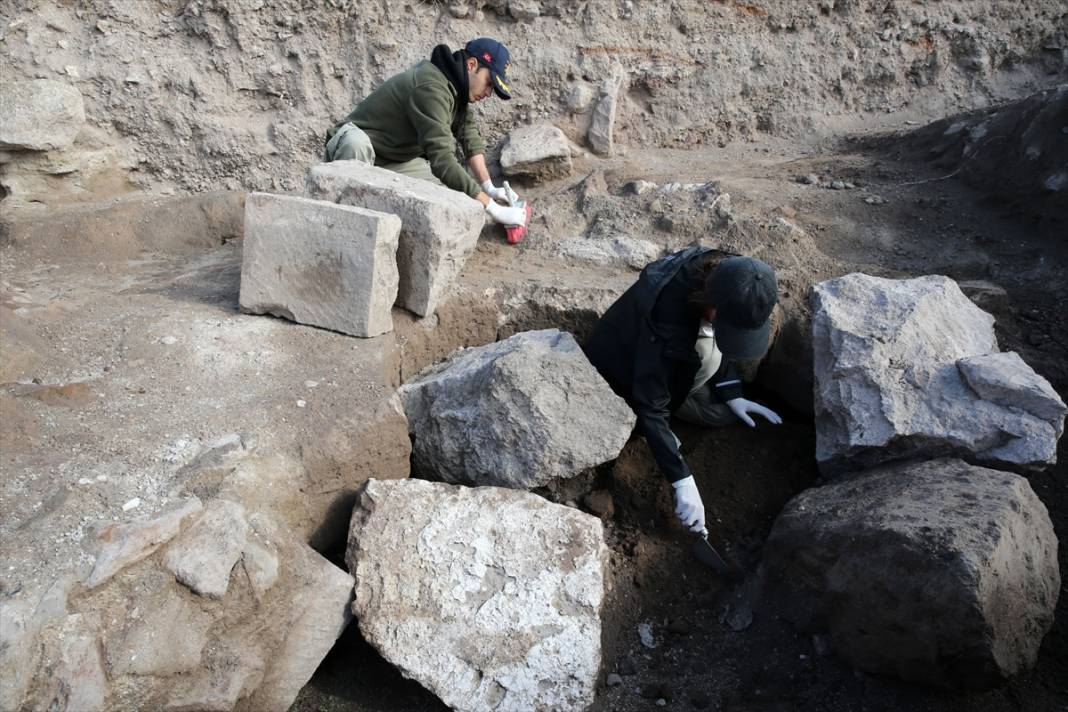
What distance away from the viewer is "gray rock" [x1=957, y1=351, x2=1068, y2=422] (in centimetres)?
273

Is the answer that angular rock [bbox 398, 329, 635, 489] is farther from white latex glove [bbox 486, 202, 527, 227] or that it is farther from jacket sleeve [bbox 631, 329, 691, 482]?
white latex glove [bbox 486, 202, 527, 227]

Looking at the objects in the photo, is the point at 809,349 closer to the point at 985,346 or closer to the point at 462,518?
the point at 985,346

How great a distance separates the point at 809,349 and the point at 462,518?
1755mm

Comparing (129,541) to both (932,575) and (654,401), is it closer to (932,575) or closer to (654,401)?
(654,401)

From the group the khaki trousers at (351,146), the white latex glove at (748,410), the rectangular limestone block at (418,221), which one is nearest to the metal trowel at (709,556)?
the white latex glove at (748,410)

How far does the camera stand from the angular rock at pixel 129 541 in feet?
7.27

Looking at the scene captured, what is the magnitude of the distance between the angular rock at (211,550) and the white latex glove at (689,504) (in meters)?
1.51

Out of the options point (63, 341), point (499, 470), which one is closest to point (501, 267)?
point (499, 470)

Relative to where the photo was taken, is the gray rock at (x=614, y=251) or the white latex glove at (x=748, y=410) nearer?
the white latex glove at (x=748, y=410)

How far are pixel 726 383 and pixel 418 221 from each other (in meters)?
1.52

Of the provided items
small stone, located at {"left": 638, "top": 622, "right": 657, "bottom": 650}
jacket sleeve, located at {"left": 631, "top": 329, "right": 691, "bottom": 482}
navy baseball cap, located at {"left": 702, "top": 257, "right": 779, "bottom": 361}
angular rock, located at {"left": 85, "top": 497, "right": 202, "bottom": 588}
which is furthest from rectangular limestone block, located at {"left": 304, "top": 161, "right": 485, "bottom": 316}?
small stone, located at {"left": 638, "top": 622, "right": 657, "bottom": 650}

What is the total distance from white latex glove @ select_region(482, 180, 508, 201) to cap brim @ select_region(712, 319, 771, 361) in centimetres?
214

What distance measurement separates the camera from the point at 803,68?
20.3ft

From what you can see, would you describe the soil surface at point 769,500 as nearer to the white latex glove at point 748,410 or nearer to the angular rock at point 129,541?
the white latex glove at point 748,410
